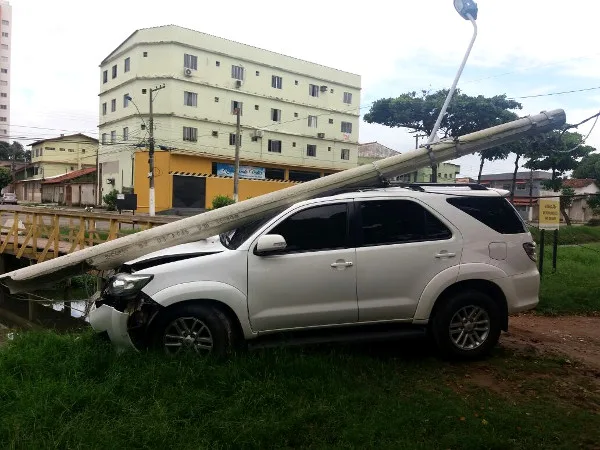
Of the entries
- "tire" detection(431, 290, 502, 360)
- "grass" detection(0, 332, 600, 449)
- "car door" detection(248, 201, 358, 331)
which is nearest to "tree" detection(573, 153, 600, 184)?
"tire" detection(431, 290, 502, 360)

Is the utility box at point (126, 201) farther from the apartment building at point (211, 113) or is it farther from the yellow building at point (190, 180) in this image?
the apartment building at point (211, 113)

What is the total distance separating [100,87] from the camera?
48.8 meters

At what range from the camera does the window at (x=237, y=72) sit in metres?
46.2

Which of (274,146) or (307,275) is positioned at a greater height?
(274,146)

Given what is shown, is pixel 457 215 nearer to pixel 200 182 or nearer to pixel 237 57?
pixel 200 182

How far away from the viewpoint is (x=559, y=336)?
21.7ft

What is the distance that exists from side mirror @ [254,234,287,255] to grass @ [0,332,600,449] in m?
0.90

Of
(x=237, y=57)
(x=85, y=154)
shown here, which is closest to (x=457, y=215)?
(x=237, y=57)

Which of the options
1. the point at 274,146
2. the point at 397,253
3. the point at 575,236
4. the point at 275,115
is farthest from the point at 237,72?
the point at 397,253

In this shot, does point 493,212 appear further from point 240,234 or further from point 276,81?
point 276,81

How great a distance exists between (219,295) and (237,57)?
4494 cm

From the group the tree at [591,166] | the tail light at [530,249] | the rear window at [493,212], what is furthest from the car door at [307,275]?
the tree at [591,166]

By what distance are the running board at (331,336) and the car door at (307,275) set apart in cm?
11

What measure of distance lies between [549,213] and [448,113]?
22667 mm
